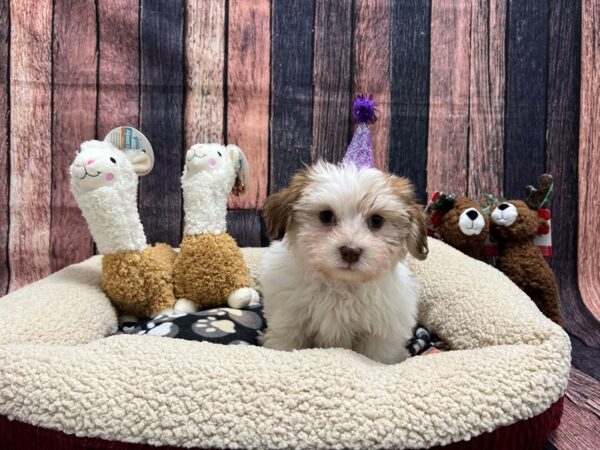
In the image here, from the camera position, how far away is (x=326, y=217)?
70.1 inches

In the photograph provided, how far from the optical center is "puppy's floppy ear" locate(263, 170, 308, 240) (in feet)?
5.96

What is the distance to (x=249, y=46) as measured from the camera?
2.84m

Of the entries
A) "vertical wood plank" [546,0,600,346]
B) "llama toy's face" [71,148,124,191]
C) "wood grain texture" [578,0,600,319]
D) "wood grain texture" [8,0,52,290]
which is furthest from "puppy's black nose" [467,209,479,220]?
"wood grain texture" [8,0,52,290]

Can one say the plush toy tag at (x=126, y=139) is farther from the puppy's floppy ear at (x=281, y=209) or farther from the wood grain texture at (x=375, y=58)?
the wood grain texture at (x=375, y=58)

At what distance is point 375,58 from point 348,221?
148 centimetres

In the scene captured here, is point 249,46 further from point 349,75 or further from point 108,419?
point 108,419

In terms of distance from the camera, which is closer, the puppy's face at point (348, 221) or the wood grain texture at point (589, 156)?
the puppy's face at point (348, 221)

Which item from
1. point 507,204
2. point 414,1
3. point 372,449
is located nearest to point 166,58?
point 414,1

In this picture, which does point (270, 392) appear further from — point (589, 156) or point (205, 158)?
point (589, 156)

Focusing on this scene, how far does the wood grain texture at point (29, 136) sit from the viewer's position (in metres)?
2.70

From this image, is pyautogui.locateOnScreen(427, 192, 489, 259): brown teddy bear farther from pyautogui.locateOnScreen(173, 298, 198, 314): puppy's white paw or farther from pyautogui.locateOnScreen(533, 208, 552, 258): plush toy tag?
pyautogui.locateOnScreen(173, 298, 198, 314): puppy's white paw

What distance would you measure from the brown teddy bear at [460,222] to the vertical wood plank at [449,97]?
0.89ft

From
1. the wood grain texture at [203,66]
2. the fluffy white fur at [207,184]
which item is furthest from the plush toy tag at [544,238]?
the wood grain texture at [203,66]

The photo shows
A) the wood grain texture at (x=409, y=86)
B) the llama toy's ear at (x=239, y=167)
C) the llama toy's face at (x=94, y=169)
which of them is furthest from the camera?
the wood grain texture at (x=409, y=86)
